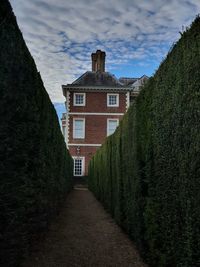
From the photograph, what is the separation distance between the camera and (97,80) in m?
34.2

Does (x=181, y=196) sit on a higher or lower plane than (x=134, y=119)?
lower

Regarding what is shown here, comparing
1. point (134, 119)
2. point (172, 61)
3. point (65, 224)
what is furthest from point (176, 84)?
point (65, 224)

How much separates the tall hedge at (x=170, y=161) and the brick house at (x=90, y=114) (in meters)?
25.6

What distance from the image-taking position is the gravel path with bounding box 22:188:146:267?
5191 millimetres

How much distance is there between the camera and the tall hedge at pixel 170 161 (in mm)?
3615

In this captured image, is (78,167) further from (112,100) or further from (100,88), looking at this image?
(100,88)

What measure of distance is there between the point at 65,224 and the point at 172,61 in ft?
19.2

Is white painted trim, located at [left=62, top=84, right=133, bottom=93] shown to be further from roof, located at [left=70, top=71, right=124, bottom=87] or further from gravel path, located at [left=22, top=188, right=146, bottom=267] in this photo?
gravel path, located at [left=22, top=188, right=146, bottom=267]

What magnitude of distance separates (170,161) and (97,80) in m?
30.4

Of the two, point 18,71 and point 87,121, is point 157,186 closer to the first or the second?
point 18,71

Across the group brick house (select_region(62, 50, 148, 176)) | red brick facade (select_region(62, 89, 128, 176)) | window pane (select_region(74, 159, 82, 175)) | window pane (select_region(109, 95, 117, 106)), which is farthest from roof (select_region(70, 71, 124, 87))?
window pane (select_region(74, 159, 82, 175))

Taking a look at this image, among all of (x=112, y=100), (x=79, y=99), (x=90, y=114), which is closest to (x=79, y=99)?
(x=79, y=99)

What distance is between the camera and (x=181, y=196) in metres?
3.89

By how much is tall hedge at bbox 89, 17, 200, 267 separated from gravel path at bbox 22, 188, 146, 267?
1.35ft
